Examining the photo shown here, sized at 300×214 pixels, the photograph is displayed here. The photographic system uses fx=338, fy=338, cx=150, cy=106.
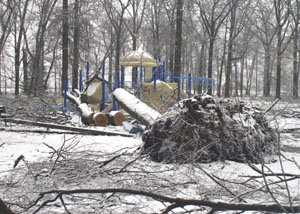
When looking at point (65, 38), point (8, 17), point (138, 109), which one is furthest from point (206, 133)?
point (8, 17)

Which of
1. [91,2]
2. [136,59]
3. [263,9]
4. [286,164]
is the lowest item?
[286,164]

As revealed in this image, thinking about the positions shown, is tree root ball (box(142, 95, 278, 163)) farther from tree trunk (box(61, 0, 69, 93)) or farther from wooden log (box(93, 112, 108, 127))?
tree trunk (box(61, 0, 69, 93))

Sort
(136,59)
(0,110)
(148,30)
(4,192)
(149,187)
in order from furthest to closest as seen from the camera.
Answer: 1. (148,30)
2. (136,59)
3. (0,110)
4. (149,187)
5. (4,192)

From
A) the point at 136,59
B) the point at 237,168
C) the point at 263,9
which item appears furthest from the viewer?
the point at 263,9

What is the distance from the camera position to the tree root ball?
510 cm

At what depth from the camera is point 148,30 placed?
3812 cm

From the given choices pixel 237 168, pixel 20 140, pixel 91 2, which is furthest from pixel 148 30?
pixel 237 168

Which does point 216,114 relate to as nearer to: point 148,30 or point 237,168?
point 237,168

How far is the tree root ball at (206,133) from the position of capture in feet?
16.7

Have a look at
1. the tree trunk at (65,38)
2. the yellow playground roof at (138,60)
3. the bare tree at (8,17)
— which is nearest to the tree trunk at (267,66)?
the yellow playground roof at (138,60)

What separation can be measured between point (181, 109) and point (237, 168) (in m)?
1.31

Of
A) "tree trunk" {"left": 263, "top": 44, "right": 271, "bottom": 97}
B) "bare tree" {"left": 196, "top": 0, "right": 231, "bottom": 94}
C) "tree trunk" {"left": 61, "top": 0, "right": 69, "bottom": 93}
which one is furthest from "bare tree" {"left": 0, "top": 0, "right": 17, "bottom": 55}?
"tree trunk" {"left": 263, "top": 44, "right": 271, "bottom": 97}

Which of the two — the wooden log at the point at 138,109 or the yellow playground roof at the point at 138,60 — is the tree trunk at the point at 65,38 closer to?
the yellow playground roof at the point at 138,60

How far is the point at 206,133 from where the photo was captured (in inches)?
204
